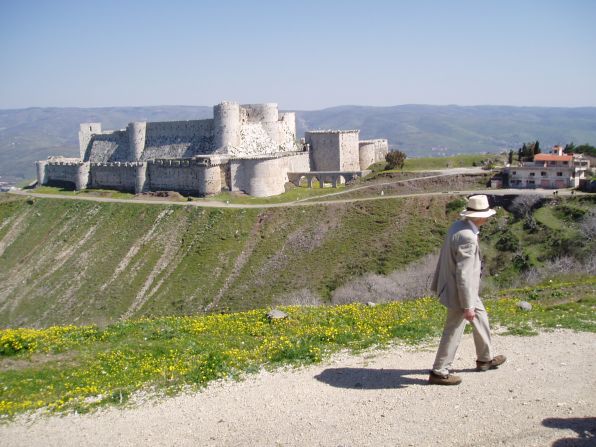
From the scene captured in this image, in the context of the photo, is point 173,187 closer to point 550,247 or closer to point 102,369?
point 550,247

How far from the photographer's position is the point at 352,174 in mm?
60531

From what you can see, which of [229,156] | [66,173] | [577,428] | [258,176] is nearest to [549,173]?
[258,176]

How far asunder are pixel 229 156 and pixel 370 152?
17.4 meters

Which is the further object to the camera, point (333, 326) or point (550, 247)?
point (550, 247)

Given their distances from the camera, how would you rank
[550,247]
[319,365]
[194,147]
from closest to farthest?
[319,365]
[550,247]
[194,147]

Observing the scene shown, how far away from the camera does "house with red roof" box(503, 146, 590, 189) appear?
151ft

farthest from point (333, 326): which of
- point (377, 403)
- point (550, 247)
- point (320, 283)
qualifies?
point (550, 247)

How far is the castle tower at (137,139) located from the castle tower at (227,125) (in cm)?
1318

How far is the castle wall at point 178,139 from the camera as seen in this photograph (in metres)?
64.6

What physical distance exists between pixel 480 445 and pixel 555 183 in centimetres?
4293

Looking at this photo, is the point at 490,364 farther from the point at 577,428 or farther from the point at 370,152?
the point at 370,152

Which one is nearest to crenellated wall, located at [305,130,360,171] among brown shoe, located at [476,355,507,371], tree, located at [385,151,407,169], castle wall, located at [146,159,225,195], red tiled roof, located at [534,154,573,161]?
tree, located at [385,151,407,169]

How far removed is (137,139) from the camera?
71000 millimetres

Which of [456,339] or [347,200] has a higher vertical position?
[456,339]
